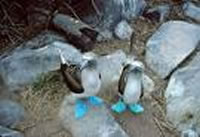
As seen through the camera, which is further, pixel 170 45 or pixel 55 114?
pixel 170 45

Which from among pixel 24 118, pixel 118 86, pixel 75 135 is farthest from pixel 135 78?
pixel 24 118

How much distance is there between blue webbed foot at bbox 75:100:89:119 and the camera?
263cm

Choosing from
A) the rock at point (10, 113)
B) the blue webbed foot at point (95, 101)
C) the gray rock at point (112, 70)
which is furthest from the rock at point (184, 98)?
the rock at point (10, 113)

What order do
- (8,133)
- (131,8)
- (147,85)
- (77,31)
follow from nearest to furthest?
(8,133) < (147,85) < (77,31) < (131,8)

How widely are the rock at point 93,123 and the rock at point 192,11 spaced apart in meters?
1.03

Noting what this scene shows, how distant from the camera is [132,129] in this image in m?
2.67

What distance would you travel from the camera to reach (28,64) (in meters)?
2.84

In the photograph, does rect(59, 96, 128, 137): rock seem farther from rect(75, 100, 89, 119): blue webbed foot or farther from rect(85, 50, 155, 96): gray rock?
rect(85, 50, 155, 96): gray rock

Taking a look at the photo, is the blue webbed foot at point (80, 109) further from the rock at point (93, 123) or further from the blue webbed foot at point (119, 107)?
the blue webbed foot at point (119, 107)

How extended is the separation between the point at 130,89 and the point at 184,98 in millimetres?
348

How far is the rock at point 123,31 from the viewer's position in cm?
317

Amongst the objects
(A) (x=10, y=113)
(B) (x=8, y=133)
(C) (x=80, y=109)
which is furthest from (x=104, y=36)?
(B) (x=8, y=133)

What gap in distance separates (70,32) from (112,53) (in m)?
0.28

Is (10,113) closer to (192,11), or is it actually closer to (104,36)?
(104,36)
